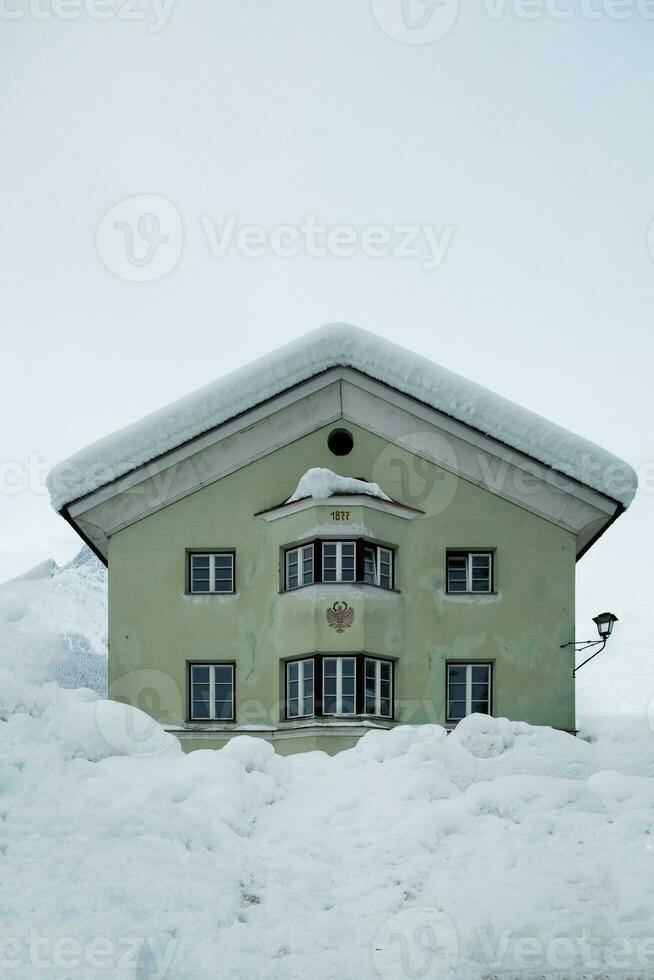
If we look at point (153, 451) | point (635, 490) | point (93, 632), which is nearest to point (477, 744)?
point (635, 490)

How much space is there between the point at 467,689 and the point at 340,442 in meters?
5.40


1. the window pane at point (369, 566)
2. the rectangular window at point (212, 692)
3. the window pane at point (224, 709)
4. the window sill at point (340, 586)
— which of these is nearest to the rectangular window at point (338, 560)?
the window sill at point (340, 586)

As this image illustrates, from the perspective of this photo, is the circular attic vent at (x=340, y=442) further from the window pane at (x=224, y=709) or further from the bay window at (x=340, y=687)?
the window pane at (x=224, y=709)

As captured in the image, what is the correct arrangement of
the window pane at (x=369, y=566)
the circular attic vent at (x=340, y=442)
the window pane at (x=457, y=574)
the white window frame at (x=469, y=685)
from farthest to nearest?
the circular attic vent at (x=340, y=442), the window pane at (x=457, y=574), the window pane at (x=369, y=566), the white window frame at (x=469, y=685)

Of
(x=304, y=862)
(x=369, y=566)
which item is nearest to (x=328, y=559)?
(x=369, y=566)

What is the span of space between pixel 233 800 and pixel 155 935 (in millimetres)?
A: 2938

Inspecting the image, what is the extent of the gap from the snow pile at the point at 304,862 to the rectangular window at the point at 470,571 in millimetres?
7387

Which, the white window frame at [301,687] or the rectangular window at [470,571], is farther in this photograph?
the rectangular window at [470,571]

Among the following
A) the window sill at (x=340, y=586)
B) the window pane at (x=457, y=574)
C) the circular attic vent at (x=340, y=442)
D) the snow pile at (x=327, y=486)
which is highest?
the circular attic vent at (x=340, y=442)

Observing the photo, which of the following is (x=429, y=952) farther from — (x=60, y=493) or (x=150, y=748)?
(x=60, y=493)

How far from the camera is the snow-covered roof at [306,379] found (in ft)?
73.3

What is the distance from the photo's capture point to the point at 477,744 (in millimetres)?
16156

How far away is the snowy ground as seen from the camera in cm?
1102

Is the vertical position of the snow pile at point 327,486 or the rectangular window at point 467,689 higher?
the snow pile at point 327,486
